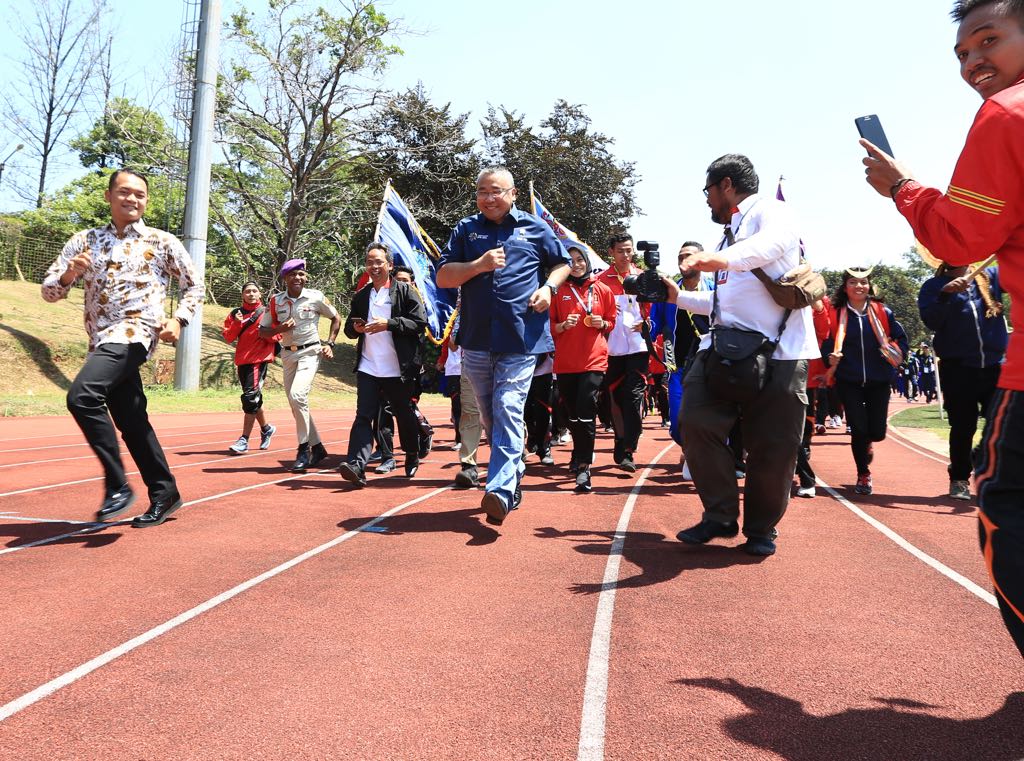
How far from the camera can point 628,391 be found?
8516 mm

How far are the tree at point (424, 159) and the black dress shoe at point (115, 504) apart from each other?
952 inches

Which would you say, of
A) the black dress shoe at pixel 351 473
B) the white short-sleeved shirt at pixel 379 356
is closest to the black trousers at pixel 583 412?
the white short-sleeved shirt at pixel 379 356

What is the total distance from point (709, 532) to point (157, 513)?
3430 millimetres

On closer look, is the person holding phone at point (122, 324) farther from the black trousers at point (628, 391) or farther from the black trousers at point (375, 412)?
the black trousers at point (628, 391)

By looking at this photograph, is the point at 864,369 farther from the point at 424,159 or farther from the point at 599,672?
the point at 424,159

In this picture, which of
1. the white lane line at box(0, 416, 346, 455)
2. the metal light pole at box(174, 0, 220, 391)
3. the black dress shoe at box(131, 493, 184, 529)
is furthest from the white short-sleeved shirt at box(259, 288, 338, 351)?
the metal light pole at box(174, 0, 220, 391)

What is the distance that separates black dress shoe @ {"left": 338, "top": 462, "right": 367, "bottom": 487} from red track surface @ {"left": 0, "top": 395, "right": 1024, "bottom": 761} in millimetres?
630

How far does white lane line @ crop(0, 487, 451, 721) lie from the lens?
8.59ft

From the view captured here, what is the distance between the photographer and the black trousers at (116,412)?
4715 millimetres

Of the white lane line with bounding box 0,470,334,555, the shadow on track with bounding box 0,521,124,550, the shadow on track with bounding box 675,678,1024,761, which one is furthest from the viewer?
the shadow on track with bounding box 0,521,124,550

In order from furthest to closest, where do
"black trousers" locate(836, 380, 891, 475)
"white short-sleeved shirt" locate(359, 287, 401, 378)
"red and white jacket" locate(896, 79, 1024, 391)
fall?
"black trousers" locate(836, 380, 891, 475)
"white short-sleeved shirt" locate(359, 287, 401, 378)
"red and white jacket" locate(896, 79, 1024, 391)

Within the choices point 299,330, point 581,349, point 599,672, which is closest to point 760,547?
point 599,672

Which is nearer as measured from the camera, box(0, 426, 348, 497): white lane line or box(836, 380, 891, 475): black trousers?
box(0, 426, 348, 497): white lane line

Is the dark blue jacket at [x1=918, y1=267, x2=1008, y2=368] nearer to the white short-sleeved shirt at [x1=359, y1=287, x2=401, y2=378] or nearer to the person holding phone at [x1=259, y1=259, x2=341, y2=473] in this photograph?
the white short-sleeved shirt at [x1=359, y1=287, x2=401, y2=378]
